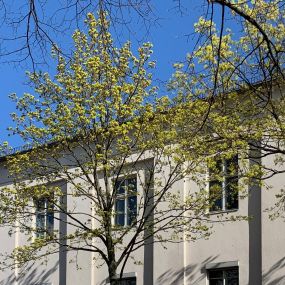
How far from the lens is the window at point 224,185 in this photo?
803 inches

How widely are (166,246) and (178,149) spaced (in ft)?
20.5

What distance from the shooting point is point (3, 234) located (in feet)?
104

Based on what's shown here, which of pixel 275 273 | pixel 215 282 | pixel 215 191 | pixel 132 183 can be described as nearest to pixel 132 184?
pixel 132 183

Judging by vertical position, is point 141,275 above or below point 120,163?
below

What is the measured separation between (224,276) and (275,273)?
2.07m

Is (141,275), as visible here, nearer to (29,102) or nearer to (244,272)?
(244,272)

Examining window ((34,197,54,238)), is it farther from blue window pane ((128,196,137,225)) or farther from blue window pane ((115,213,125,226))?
blue window pane ((128,196,137,225))

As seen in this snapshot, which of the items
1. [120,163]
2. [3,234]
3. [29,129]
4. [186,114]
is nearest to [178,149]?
[186,114]

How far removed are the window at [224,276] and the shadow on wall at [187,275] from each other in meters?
0.27

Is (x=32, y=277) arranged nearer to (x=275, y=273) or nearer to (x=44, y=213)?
(x=44, y=213)

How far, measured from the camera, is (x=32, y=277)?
30.0 meters

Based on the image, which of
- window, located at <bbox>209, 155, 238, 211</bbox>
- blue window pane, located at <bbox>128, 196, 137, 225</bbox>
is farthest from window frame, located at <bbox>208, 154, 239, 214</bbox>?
blue window pane, located at <bbox>128, 196, 137, 225</bbox>

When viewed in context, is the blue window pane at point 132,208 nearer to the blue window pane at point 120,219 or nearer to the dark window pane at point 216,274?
the blue window pane at point 120,219

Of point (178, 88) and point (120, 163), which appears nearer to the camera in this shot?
point (178, 88)
